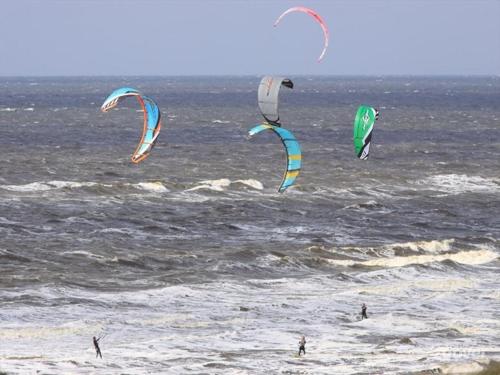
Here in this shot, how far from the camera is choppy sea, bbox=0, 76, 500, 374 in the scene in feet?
89.2

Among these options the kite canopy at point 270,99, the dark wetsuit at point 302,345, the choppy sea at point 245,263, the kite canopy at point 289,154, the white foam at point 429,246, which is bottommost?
the choppy sea at point 245,263

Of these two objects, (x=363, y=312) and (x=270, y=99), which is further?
(x=270, y=99)

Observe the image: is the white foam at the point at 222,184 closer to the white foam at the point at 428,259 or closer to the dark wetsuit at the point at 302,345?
the white foam at the point at 428,259

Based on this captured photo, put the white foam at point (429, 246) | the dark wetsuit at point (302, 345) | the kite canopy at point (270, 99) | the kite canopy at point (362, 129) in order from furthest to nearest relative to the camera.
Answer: the white foam at point (429, 246) < the kite canopy at point (362, 129) < the kite canopy at point (270, 99) < the dark wetsuit at point (302, 345)

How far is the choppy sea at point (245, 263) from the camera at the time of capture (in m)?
27.2

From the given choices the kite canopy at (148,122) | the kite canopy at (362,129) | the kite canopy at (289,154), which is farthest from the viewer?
the kite canopy at (148,122)

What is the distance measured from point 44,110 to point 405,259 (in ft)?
367

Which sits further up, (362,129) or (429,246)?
(362,129)

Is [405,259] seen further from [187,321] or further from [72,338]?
[72,338]

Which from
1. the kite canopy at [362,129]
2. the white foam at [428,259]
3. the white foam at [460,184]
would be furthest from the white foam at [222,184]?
the kite canopy at [362,129]

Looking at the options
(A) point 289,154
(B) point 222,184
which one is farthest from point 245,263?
(B) point 222,184

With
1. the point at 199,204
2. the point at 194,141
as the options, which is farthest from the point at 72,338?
the point at 194,141

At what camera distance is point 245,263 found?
1537 inches

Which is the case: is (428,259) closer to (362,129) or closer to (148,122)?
(362,129)
